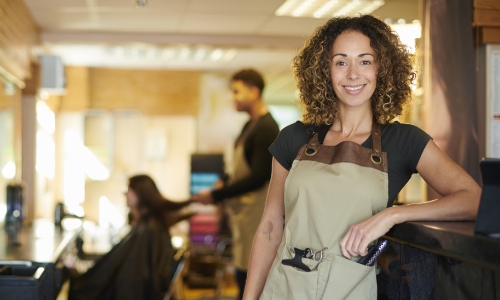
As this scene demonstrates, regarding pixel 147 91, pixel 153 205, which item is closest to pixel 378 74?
pixel 153 205

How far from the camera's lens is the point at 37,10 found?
17.5 ft

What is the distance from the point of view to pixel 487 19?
2.67 meters

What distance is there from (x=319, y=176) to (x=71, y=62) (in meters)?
7.55

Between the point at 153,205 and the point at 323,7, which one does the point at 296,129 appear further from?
the point at 323,7

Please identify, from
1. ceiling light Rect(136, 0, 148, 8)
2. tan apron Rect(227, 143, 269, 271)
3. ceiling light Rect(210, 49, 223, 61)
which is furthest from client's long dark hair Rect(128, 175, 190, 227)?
ceiling light Rect(210, 49, 223, 61)

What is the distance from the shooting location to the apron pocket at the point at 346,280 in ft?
4.73

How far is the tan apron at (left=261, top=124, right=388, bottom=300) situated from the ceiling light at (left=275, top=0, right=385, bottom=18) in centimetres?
358

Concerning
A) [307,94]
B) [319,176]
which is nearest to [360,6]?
[307,94]

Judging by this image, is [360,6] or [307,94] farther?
[360,6]

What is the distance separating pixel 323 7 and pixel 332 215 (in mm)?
4009

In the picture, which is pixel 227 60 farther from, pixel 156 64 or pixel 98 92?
pixel 98 92

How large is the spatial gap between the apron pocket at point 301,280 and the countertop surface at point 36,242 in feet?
5.10

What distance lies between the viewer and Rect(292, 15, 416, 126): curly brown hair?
65.1 inches

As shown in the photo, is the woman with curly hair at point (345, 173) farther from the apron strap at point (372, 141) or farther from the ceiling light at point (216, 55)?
the ceiling light at point (216, 55)
